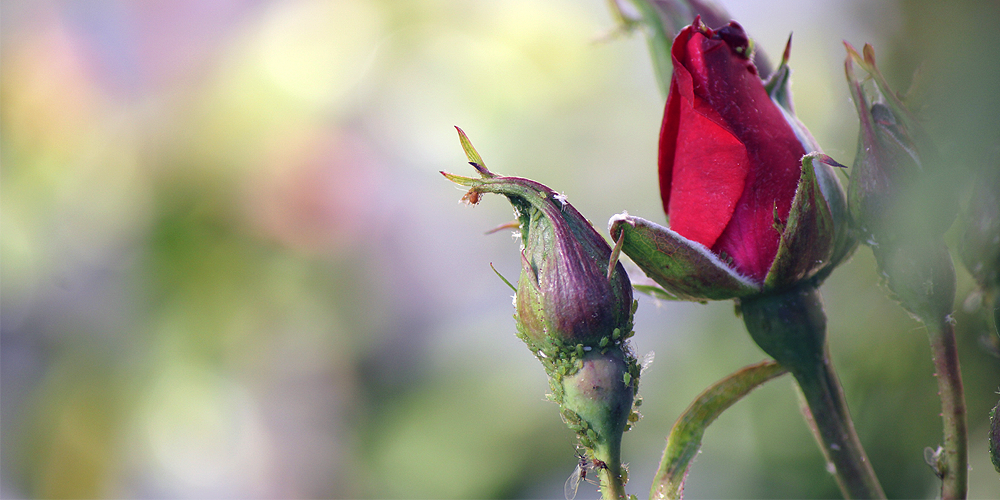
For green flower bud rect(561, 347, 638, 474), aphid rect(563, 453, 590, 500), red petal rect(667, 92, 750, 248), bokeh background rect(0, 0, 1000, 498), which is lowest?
aphid rect(563, 453, 590, 500)

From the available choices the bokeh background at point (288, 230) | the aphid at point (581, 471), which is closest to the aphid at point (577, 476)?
the aphid at point (581, 471)

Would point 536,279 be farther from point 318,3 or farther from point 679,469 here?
point 318,3

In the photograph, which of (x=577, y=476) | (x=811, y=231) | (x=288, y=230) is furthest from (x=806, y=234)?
(x=288, y=230)

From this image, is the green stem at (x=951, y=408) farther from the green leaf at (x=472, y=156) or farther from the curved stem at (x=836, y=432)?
the green leaf at (x=472, y=156)

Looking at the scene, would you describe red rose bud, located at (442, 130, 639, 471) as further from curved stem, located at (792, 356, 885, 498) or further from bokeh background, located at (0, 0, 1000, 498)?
bokeh background, located at (0, 0, 1000, 498)

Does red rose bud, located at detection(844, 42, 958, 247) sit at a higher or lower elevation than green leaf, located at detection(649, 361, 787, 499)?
higher

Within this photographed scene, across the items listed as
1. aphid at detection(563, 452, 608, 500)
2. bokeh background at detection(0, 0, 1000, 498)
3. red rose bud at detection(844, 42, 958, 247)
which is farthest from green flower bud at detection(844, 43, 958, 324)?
bokeh background at detection(0, 0, 1000, 498)
